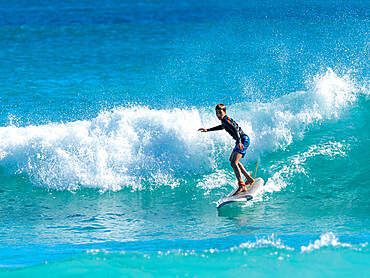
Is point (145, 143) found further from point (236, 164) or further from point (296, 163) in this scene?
point (296, 163)

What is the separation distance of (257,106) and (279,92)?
217 cm

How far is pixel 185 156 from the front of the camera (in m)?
10.3

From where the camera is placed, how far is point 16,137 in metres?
11.1

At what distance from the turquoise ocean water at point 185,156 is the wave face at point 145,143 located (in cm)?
3

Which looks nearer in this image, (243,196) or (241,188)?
(243,196)

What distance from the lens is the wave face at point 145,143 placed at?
9.98 m

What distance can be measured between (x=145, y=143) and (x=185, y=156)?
989 millimetres

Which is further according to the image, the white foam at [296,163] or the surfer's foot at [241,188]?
the white foam at [296,163]

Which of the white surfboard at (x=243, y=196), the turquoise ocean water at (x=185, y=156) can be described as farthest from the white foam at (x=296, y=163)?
the white surfboard at (x=243, y=196)

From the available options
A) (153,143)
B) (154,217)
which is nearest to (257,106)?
(153,143)

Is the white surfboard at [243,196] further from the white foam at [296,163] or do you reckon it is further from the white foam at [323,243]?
the white foam at [323,243]

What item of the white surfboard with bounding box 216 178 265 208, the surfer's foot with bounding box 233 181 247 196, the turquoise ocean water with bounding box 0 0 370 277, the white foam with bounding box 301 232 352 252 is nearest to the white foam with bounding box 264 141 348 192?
the turquoise ocean water with bounding box 0 0 370 277

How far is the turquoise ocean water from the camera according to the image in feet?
20.0

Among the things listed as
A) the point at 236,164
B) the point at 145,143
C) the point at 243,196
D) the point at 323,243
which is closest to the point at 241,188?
the point at 243,196
